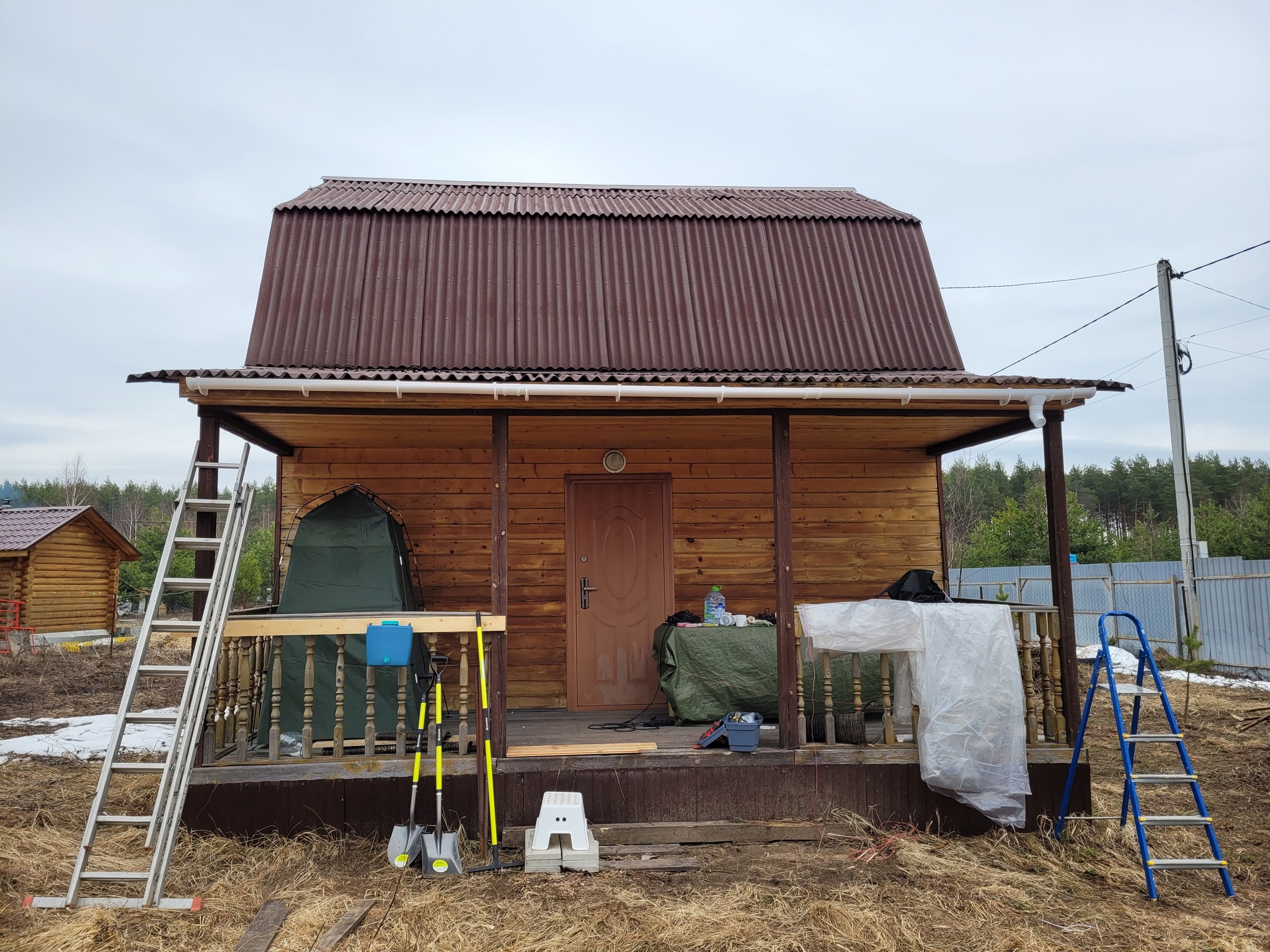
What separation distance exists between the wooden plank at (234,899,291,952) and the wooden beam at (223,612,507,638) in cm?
151

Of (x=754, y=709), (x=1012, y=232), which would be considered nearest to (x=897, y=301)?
(x=754, y=709)

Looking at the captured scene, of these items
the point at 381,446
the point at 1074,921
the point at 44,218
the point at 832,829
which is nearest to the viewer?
the point at 1074,921

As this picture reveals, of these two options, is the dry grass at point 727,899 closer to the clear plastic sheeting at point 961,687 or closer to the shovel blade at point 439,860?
the shovel blade at point 439,860

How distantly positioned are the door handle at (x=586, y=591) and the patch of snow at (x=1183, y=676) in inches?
287

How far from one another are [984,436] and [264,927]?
6009mm

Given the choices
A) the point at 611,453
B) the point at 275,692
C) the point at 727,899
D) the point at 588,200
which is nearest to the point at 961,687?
the point at 727,899

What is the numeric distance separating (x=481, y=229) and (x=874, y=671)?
5547mm

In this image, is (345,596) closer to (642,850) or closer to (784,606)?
(642,850)

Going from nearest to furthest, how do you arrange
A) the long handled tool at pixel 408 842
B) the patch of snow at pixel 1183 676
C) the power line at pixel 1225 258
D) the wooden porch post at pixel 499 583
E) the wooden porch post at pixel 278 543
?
the long handled tool at pixel 408 842
the wooden porch post at pixel 499 583
the wooden porch post at pixel 278 543
the patch of snow at pixel 1183 676
the power line at pixel 1225 258

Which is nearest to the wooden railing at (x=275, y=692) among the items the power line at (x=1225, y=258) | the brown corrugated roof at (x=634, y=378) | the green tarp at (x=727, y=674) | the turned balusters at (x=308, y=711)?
the turned balusters at (x=308, y=711)

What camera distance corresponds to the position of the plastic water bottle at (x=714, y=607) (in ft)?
21.6

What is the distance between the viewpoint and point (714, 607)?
6.74 m

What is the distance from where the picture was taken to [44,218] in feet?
83.0

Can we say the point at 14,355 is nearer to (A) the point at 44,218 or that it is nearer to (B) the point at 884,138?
(A) the point at 44,218
